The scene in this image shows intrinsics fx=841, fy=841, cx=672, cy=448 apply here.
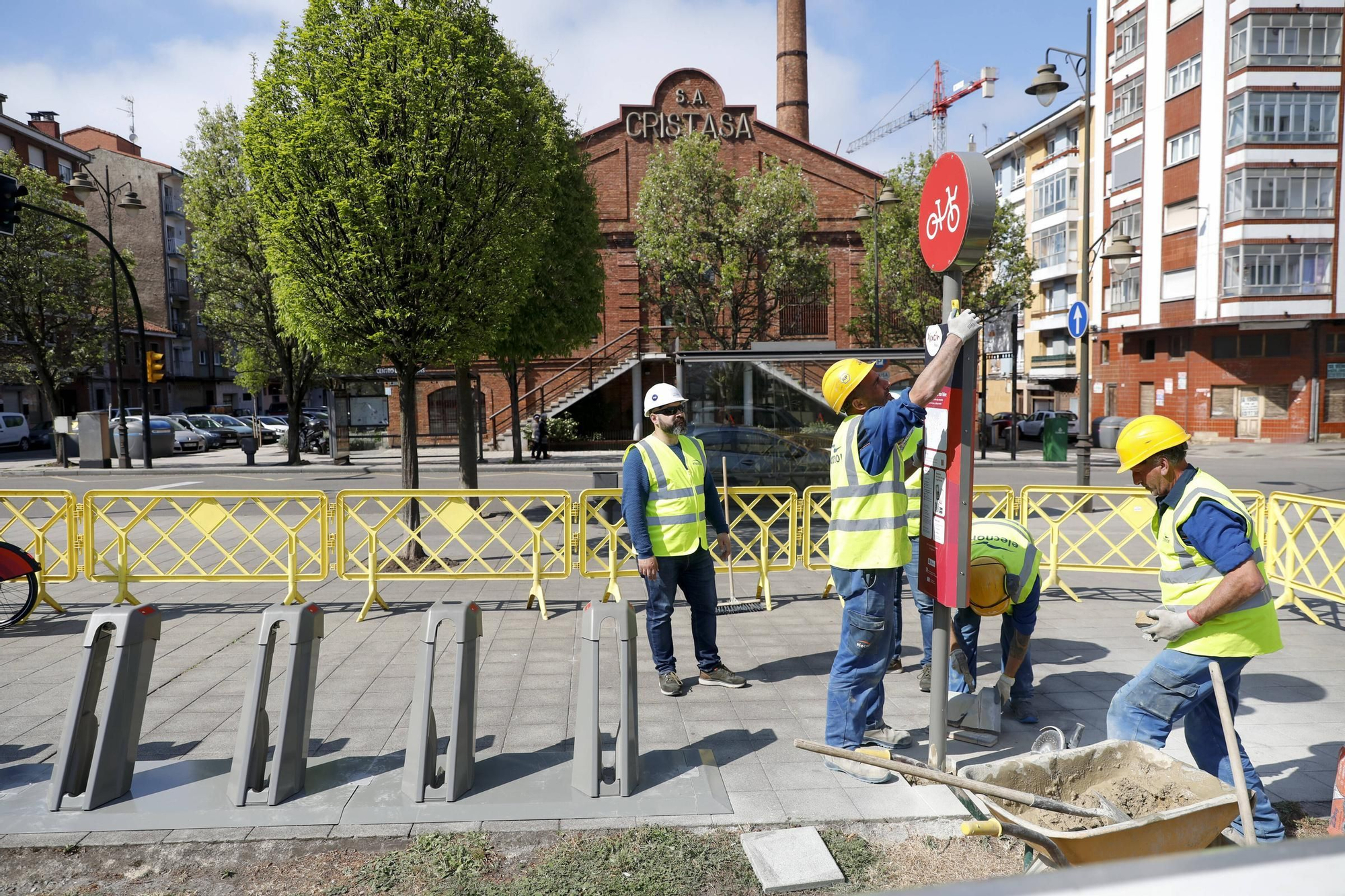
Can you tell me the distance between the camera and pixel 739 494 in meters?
9.84

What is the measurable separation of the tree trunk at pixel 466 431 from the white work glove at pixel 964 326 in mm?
10983

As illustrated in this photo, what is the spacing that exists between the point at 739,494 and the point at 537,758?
5613 millimetres

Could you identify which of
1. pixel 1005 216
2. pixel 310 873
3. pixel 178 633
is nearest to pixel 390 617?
pixel 178 633

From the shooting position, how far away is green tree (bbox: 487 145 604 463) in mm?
15250

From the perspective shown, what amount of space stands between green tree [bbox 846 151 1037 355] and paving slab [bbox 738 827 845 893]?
2528 centimetres

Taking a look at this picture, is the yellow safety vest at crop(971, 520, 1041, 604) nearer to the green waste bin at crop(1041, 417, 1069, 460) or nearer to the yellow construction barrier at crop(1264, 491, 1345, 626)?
the yellow construction barrier at crop(1264, 491, 1345, 626)

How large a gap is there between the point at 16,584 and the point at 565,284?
32.4 ft

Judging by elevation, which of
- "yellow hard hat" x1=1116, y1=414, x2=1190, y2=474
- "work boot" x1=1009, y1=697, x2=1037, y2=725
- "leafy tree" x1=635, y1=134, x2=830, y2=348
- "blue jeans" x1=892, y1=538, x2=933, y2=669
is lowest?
"work boot" x1=1009, y1=697, x2=1037, y2=725

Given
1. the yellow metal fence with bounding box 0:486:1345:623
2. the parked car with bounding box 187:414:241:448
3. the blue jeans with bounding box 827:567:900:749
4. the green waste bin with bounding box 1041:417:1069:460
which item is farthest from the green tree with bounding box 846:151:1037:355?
the parked car with bounding box 187:414:241:448

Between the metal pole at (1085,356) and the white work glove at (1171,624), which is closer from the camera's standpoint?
the white work glove at (1171,624)

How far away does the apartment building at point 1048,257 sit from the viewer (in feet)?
139

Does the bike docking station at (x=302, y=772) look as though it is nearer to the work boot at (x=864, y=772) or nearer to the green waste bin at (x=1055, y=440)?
the work boot at (x=864, y=772)

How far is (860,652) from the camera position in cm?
434

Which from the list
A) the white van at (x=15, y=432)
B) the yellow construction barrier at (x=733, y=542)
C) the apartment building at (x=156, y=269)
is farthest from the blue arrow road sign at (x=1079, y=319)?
the apartment building at (x=156, y=269)
